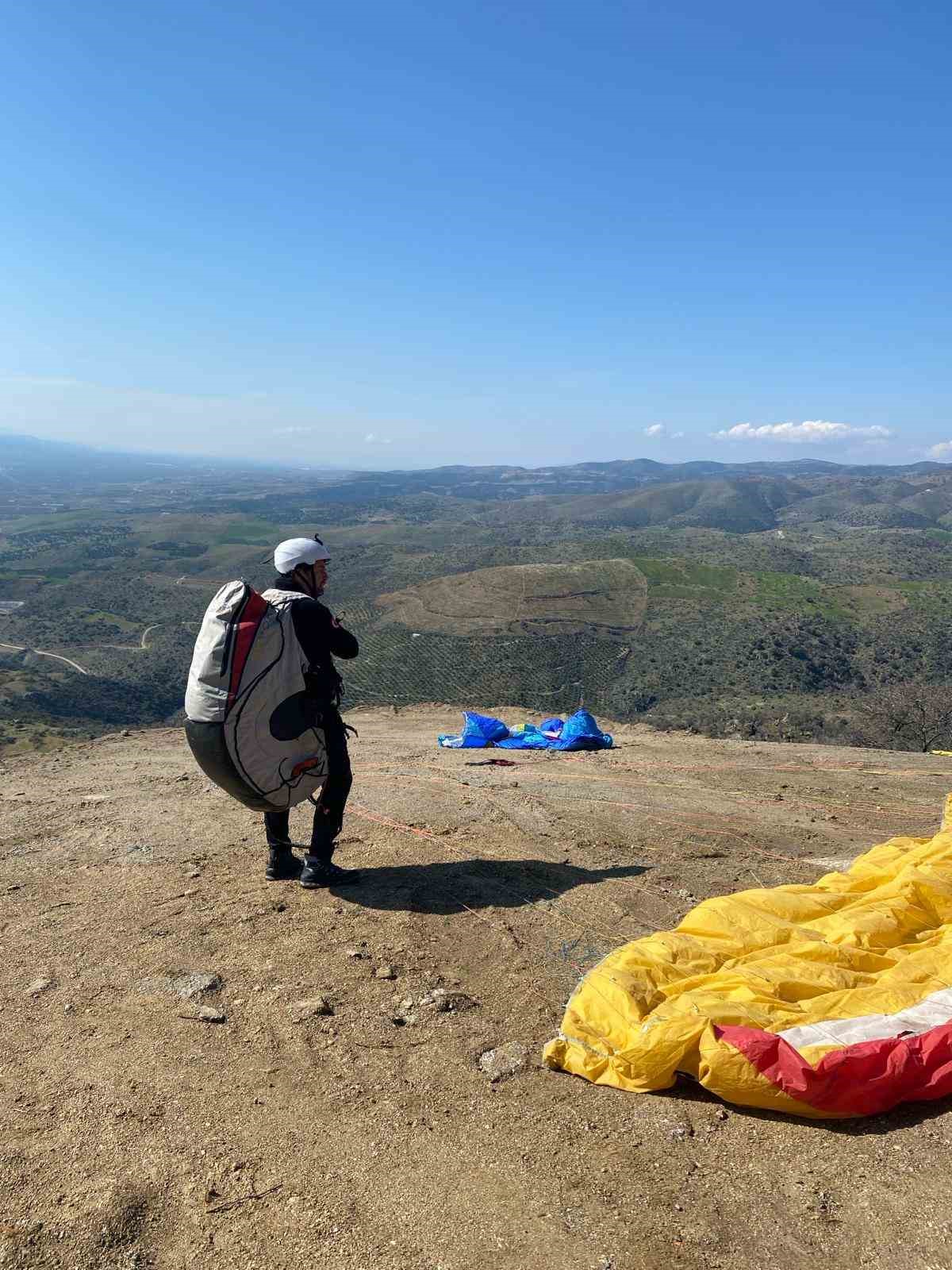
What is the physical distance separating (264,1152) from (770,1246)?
5.72 ft

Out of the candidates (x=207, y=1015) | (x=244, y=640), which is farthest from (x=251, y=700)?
(x=207, y=1015)

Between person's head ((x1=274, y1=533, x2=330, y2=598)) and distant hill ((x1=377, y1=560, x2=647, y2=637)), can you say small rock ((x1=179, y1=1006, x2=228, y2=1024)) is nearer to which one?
person's head ((x1=274, y1=533, x2=330, y2=598))

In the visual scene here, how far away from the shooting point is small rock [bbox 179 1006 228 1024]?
358 cm

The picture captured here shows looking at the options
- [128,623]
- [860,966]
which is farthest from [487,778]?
[128,623]

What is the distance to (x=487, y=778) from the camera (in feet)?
28.6

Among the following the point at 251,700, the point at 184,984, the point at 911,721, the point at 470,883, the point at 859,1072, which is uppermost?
the point at 251,700

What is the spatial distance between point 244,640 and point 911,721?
2350cm

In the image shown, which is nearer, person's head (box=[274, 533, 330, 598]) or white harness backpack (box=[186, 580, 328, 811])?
white harness backpack (box=[186, 580, 328, 811])

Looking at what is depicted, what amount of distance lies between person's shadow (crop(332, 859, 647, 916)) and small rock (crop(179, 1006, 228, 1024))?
4.27 feet

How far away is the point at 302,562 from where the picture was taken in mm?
4871

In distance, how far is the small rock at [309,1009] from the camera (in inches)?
143

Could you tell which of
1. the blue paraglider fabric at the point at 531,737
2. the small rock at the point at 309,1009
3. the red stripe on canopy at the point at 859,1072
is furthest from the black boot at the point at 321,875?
the blue paraglider fabric at the point at 531,737

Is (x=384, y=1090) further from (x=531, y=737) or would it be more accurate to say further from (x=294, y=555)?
(x=531, y=737)

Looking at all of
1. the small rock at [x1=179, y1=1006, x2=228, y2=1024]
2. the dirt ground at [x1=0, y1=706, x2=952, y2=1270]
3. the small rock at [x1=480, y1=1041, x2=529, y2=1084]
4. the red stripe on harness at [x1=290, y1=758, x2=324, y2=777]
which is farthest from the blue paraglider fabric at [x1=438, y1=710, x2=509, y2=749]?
the small rock at [x1=480, y1=1041, x2=529, y2=1084]
